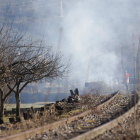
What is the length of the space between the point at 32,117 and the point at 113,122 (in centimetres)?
421

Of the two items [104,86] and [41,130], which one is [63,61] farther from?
[104,86]

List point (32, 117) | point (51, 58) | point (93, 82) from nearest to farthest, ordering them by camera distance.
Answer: point (32, 117), point (51, 58), point (93, 82)

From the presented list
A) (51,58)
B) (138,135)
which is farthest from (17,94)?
(138,135)

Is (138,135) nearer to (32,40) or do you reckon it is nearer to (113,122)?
(113,122)

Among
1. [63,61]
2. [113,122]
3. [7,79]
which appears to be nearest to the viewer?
[113,122]

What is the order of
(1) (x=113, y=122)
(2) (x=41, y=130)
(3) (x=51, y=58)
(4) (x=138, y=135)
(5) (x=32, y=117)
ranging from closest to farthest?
(4) (x=138, y=135), (2) (x=41, y=130), (1) (x=113, y=122), (5) (x=32, y=117), (3) (x=51, y=58)

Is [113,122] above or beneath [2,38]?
beneath

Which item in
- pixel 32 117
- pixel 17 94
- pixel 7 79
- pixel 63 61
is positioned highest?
pixel 63 61

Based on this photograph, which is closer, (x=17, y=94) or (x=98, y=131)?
(x=98, y=131)

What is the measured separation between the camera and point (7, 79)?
Result: 33.6 ft

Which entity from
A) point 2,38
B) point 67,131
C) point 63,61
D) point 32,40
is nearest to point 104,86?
point 63,61

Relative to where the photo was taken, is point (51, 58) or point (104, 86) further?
point (104, 86)

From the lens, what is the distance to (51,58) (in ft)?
37.9

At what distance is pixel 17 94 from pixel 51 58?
310cm
